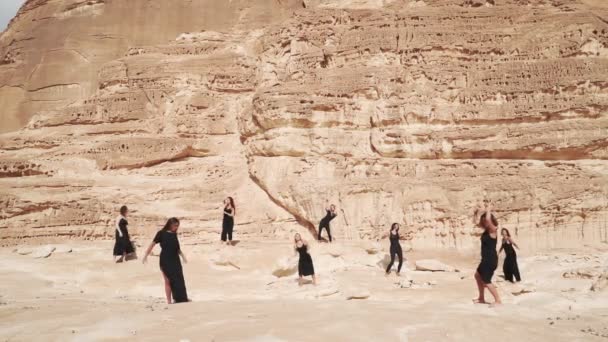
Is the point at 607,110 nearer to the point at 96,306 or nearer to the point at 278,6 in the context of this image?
the point at 96,306

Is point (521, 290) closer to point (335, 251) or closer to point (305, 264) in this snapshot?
point (305, 264)

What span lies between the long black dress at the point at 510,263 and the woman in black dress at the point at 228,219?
611 cm

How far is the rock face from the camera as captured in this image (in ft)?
46.9

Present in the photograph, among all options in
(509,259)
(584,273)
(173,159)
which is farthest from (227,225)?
(584,273)

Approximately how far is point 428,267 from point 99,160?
10070 millimetres

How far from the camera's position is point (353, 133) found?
16.1 meters

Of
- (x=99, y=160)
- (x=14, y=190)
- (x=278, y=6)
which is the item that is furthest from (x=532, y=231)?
(x=278, y=6)

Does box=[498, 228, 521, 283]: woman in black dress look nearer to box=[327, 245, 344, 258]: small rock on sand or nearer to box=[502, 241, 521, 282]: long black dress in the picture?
box=[502, 241, 521, 282]: long black dress

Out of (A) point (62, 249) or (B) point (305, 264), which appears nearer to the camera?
(B) point (305, 264)

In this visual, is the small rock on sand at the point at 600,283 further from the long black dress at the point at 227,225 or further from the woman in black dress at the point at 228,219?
the long black dress at the point at 227,225

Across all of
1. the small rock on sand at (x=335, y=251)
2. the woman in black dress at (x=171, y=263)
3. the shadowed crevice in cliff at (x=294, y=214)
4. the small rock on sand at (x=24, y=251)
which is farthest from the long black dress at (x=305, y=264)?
the small rock on sand at (x=24, y=251)

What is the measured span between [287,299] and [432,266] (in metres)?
5.01

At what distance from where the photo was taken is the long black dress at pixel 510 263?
10695 mm

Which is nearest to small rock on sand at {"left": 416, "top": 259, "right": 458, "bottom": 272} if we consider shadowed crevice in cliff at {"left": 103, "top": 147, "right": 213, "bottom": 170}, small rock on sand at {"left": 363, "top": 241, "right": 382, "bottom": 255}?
small rock on sand at {"left": 363, "top": 241, "right": 382, "bottom": 255}
